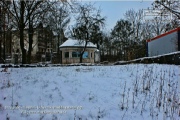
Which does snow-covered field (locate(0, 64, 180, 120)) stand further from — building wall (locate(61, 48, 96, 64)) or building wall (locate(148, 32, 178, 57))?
building wall (locate(61, 48, 96, 64))

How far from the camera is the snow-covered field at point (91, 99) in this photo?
4.59m

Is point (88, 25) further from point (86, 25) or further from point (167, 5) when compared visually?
point (167, 5)

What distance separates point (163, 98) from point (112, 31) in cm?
4194

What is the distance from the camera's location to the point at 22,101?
518 centimetres

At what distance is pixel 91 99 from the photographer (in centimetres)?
531

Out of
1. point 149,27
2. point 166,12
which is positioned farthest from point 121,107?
point 149,27

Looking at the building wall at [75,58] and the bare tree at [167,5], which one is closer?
the bare tree at [167,5]

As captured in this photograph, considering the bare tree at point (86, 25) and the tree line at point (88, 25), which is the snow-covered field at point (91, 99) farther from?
the bare tree at point (86, 25)

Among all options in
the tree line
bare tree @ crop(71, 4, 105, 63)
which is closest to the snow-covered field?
the tree line

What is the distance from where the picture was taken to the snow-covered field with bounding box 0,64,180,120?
181 inches

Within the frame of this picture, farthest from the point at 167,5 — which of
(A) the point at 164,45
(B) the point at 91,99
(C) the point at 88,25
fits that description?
(C) the point at 88,25

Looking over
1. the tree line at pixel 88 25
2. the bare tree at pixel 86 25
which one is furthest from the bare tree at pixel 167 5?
the bare tree at pixel 86 25

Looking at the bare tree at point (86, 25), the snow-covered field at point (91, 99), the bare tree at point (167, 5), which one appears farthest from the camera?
the bare tree at point (86, 25)

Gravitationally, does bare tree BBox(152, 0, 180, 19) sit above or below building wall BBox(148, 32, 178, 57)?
above
